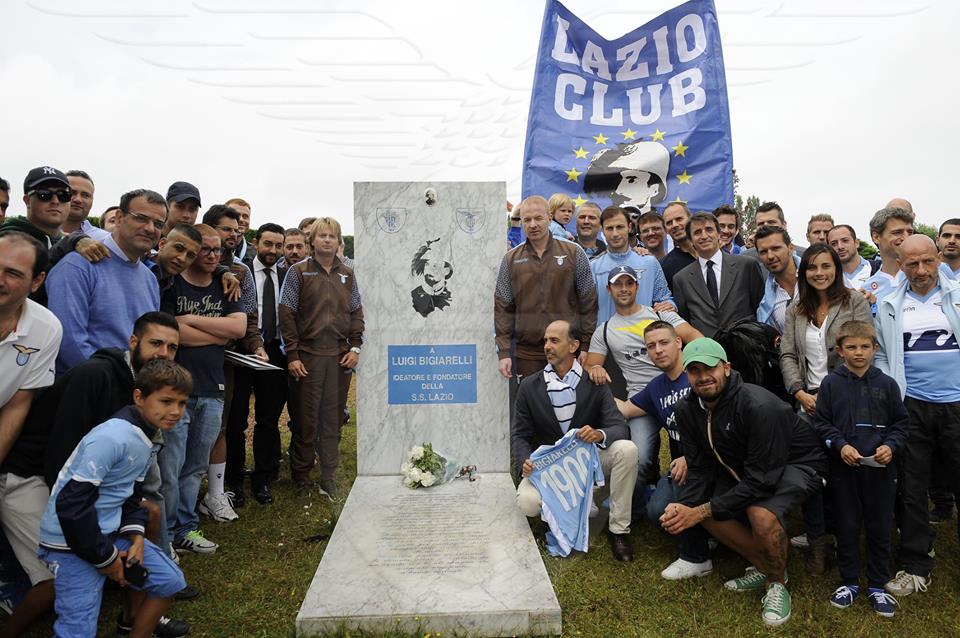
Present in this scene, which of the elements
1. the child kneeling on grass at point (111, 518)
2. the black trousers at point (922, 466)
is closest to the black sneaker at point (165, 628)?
the child kneeling on grass at point (111, 518)

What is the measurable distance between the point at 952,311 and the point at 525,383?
9.04 ft

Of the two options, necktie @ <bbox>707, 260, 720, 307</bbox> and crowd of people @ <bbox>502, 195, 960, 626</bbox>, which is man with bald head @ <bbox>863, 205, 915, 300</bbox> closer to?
crowd of people @ <bbox>502, 195, 960, 626</bbox>

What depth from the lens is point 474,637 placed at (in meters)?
3.25

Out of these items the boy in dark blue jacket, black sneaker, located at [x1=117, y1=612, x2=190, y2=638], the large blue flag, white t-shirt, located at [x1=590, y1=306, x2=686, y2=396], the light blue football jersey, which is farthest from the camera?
the large blue flag

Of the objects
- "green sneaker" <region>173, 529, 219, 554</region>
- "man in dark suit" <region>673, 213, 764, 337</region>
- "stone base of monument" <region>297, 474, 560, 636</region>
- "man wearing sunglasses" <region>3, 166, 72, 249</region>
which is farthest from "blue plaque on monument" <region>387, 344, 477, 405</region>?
"man wearing sunglasses" <region>3, 166, 72, 249</region>

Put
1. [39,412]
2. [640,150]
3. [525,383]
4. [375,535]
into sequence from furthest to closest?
[640,150] → [525,383] → [375,535] → [39,412]

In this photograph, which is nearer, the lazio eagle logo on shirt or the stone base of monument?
the lazio eagle logo on shirt

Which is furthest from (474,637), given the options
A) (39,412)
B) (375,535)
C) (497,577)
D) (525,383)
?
(39,412)

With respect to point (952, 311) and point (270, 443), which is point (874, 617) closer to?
point (952, 311)

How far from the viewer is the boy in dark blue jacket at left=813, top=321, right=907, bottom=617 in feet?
11.8

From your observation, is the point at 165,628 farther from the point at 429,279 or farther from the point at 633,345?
the point at 633,345

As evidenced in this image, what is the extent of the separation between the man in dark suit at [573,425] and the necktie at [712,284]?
126cm

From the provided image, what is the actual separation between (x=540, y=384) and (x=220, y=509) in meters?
2.78

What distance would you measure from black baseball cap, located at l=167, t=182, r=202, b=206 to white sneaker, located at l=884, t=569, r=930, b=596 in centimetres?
534
